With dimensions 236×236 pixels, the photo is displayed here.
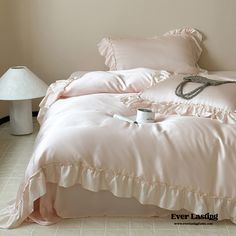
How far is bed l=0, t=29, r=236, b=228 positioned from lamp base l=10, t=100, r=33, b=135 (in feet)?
4.06

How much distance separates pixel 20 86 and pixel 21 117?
30 centimetres

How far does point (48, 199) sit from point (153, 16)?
6.64 feet

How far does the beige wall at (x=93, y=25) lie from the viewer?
10.7ft

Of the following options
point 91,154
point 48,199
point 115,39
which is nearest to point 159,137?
point 91,154

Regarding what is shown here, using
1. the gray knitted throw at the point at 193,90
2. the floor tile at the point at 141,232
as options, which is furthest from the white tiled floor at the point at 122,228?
the gray knitted throw at the point at 193,90

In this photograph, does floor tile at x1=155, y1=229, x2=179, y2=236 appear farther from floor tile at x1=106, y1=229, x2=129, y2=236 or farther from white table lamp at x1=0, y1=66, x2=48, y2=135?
white table lamp at x1=0, y1=66, x2=48, y2=135

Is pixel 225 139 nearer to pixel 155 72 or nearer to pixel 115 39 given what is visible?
pixel 155 72

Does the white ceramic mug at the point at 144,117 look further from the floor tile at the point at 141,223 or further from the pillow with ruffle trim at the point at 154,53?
the pillow with ruffle trim at the point at 154,53

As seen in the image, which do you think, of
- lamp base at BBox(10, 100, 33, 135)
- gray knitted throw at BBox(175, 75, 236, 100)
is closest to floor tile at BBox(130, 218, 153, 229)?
gray knitted throw at BBox(175, 75, 236, 100)

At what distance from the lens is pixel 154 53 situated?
307cm

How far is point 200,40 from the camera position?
3303 mm

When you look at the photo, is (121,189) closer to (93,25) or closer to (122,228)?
(122,228)

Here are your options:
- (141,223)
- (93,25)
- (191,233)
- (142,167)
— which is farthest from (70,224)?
(93,25)

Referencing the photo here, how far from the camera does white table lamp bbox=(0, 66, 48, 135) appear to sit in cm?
282
